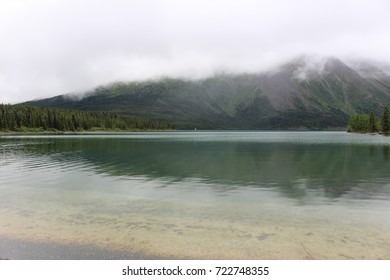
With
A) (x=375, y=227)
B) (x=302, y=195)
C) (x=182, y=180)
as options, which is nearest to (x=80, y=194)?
(x=182, y=180)

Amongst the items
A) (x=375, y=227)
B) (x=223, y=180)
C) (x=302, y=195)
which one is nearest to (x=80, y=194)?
(x=223, y=180)

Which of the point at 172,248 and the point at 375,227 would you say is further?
the point at 375,227

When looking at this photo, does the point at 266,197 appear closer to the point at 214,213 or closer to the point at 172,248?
the point at 214,213

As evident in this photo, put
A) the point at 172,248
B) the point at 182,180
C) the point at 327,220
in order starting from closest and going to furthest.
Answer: the point at 172,248 < the point at 327,220 < the point at 182,180

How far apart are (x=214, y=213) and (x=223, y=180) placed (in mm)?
15139

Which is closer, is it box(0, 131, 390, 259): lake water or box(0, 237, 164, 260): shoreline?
box(0, 237, 164, 260): shoreline

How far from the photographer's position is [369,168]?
48688mm

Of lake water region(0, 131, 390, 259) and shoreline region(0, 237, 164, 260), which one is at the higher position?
shoreline region(0, 237, 164, 260)

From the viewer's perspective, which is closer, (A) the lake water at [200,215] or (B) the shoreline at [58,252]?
(B) the shoreline at [58,252]

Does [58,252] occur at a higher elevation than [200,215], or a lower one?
higher

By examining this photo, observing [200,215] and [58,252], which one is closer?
[58,252]

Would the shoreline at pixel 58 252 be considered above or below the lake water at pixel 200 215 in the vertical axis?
above
